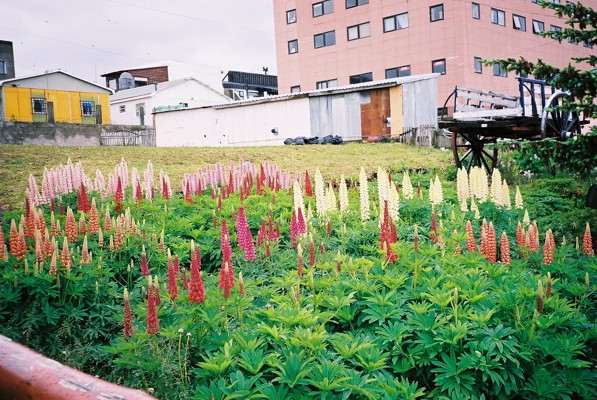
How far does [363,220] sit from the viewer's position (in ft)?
20.5

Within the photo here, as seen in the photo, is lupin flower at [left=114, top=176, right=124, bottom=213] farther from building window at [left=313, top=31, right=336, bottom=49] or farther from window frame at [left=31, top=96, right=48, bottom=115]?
building window at [left=313, top=31, right=336, bottom=49]

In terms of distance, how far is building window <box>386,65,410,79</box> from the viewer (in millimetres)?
43656

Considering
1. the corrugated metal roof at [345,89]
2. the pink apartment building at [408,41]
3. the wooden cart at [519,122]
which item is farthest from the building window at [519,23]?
the wooden cart at [519,122]

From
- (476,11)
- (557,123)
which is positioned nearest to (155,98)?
(476,11)

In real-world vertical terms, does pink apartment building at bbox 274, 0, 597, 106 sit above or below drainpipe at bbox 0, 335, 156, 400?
above

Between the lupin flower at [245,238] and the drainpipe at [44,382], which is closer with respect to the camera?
the drainpipe at [44,382]

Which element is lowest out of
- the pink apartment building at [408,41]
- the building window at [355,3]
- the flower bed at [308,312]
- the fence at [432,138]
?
the flower bed at [308,312]

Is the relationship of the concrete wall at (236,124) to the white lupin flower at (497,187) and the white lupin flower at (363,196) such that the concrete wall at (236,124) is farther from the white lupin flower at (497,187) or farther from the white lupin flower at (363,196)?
the white lupin flower at (363,196)

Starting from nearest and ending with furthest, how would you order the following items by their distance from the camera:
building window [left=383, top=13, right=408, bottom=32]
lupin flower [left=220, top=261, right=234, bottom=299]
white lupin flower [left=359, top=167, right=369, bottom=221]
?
1. lupin flower [left=220, top=261, right=234, bottom=299]
2. white lupin flower [left=359, top=167, right=369, bottom=221]
3. building window [left=383, top=13, right=408, bottom=32]

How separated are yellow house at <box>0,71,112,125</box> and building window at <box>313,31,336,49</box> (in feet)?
66.2

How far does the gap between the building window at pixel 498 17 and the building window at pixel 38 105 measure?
38567mm

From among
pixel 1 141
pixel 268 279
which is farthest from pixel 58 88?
pixel 268 279

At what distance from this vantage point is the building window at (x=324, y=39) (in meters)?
49.4

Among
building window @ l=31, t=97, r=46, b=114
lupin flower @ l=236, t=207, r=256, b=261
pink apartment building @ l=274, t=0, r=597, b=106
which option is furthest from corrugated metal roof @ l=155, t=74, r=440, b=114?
lupin flower @ l=236, t=207, r=256, b=261
